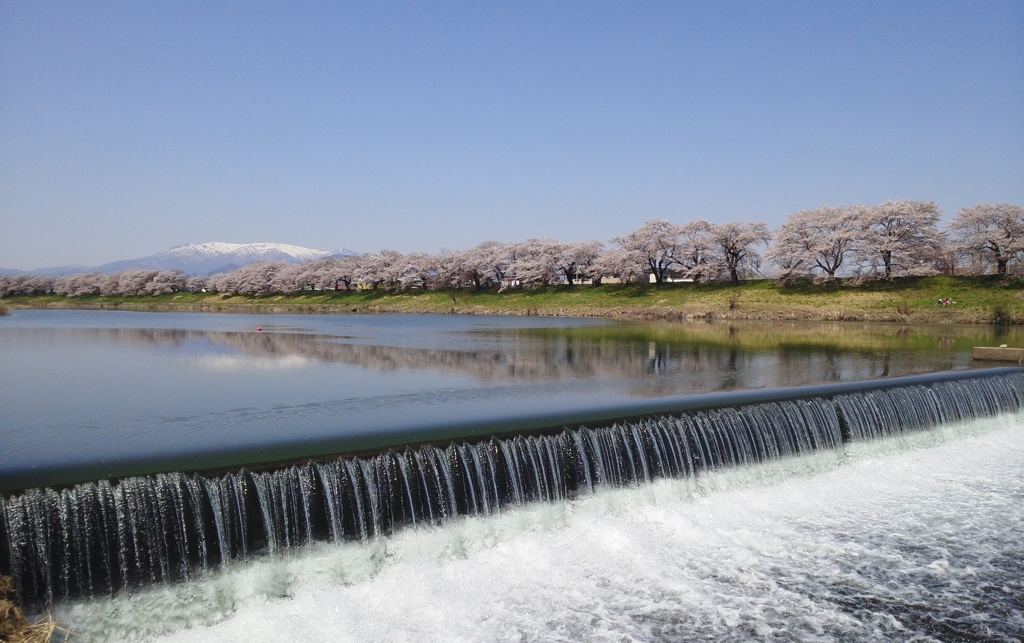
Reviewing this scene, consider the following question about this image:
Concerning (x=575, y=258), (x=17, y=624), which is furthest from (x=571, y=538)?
(x=575, y=258)

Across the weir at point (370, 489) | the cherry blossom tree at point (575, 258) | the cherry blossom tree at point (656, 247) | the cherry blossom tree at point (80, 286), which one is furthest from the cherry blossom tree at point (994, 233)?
the cherry blossom tree at point (80, 286)

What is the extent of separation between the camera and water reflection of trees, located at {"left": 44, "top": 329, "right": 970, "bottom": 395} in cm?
1731

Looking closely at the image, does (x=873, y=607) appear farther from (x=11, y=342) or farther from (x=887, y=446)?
(x=11, y=342)

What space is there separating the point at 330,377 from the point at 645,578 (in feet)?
37.0

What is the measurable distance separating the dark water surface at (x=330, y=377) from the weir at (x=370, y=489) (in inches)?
30.3

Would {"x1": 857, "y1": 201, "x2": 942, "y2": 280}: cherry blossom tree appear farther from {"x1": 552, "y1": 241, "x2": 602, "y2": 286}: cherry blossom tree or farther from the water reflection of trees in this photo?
the water reflection of trees

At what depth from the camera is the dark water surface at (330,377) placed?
9.87 meters

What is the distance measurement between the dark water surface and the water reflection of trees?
0.07 metres

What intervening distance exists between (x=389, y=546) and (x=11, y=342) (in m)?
26.4

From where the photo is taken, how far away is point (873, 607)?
22.9 feet

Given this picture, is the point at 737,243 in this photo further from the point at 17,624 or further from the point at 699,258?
the point at 17,624

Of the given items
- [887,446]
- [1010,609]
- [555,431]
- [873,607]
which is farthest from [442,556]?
[887,446]

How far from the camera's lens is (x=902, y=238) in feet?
164

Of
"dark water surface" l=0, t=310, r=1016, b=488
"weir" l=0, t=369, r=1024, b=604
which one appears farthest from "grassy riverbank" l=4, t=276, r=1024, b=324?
"weir" l=0, t=369, r=1024, b=604
